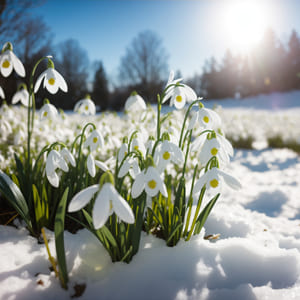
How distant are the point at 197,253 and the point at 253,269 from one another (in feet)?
0.84

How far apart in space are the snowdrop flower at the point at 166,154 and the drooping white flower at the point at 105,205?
0.31 m

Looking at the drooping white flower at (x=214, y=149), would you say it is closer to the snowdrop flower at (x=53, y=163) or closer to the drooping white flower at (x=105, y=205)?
the drooping white flower at (x=105, y=205)

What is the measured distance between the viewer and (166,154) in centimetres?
100

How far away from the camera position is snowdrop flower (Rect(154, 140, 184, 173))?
0.99m

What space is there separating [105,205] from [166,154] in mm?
361

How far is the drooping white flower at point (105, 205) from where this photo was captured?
2.40 ft

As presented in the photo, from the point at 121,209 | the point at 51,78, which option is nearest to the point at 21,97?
the point at 51,78

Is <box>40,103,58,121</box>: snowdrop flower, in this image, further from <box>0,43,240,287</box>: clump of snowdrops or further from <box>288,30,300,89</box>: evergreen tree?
<box>288,30,300,89</box>: evergreen tree

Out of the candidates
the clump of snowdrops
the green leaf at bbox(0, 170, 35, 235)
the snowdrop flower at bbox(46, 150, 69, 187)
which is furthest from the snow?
the snowdrop flower at bbox(46, 150, 69, 187)

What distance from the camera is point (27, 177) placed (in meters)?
1.53

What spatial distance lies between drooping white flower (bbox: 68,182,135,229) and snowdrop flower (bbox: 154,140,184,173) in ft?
1.01

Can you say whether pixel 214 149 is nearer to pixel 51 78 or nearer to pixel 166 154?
pixel 166 154

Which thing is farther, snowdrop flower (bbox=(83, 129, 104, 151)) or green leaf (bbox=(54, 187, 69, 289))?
snowdrop flower (bbox=(83, 129, 104, 151))

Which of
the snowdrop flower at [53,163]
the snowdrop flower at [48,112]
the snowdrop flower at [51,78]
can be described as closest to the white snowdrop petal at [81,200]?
the snowdrop flower at [53,163]
